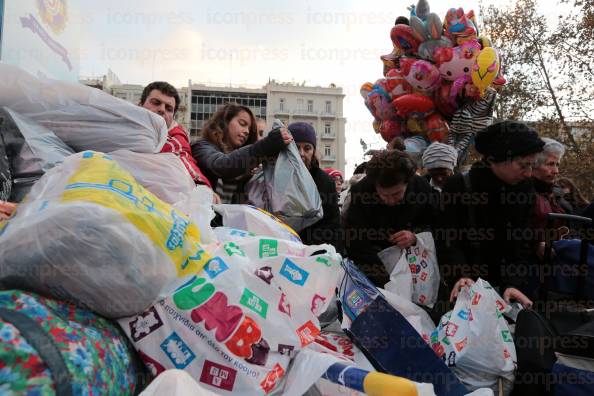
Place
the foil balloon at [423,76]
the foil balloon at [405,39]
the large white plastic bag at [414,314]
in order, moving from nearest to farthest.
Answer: the large white plastic bag at [414,314], the foil balloon at [423,76], the foil balloon at [405,39]

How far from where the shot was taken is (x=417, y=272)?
2316 mm

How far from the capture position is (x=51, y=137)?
169cm

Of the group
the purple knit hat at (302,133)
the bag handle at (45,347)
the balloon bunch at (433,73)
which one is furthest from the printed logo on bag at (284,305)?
the balloon bunch at (433,73)

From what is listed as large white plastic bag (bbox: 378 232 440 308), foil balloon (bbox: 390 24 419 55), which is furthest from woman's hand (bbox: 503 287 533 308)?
foil balloon (bbox: 390 24 419 55)

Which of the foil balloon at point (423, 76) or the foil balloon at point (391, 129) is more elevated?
the foil balloon at point (423, 76)

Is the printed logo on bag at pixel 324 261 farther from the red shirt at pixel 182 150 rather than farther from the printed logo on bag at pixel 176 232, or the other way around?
the red shirt at pixel 182 150

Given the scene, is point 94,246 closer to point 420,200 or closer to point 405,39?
point 420,200

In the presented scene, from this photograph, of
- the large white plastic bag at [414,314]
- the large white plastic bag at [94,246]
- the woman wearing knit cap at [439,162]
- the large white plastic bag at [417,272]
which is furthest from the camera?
the woman wearing knit cap at [439,162]

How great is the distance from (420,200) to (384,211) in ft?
0.72

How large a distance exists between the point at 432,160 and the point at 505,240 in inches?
61.6

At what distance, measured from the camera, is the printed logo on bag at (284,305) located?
53.7 inches

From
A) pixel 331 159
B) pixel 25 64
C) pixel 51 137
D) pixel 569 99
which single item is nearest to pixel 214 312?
pixel 51 137

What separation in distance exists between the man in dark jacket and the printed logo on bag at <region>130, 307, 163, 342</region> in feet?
4.72

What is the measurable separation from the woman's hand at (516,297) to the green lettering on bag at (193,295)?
149cm
